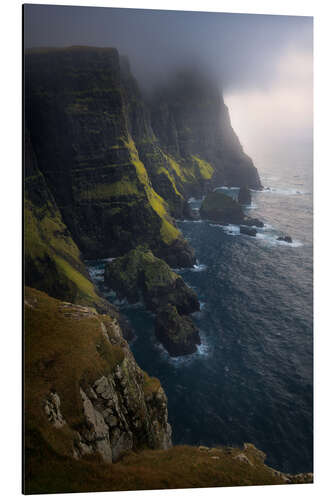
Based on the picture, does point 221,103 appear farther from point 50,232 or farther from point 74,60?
point 50,232

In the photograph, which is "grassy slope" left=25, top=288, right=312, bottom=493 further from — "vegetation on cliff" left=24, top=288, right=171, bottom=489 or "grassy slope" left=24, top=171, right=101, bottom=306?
"grassy slope" left=24, top=171, right=101, bottom=306

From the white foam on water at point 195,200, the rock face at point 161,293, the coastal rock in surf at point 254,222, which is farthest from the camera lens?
the white foam on water at point 195,200

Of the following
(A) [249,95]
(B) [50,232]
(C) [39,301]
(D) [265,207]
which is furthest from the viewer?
(D) [265,207]

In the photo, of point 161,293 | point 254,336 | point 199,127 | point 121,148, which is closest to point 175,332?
point 161,293

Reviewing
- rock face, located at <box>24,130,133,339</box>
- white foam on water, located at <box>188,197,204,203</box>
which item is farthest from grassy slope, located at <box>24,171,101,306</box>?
white foam on water, located at <box>188,197,204,203</box>

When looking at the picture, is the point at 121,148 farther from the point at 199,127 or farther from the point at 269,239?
the point at 269,239

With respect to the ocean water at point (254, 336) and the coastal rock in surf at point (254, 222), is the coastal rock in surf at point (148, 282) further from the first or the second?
the coastal rock in surf at point (254, 222)

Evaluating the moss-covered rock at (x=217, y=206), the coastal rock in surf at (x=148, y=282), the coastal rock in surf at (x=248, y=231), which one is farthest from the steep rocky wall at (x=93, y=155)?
the coastal rock in surf at (x=248, y=231)

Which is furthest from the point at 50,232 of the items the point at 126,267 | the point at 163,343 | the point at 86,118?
the point at 163,343
